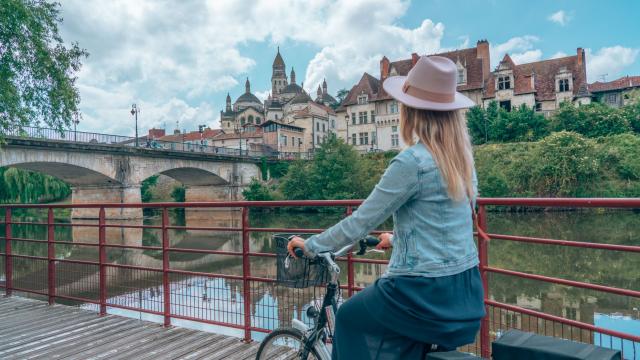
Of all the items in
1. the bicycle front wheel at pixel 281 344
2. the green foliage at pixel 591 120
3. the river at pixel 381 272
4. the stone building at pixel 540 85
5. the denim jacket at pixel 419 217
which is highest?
the stone building at pixel 540 85

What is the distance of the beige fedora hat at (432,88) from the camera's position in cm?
170

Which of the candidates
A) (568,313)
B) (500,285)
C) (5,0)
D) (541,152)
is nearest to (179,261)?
(5,0)

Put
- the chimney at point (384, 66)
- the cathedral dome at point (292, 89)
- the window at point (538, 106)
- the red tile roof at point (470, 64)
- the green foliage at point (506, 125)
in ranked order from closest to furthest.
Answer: the green foliage at point (506, 125), the window at point (538, 106), the red tile roof at point (470, 64), the chimney at point (384, 66), the cathedral dome at point (292, 89)

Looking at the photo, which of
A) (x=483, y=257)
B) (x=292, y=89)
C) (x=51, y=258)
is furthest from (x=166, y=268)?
(x=292, y=89)

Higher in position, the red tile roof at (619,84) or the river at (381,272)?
the red tile roof at (619,84)

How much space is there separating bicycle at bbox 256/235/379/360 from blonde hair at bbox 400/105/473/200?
24.3 inches

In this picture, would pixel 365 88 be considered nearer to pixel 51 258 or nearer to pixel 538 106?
pixel 538 106

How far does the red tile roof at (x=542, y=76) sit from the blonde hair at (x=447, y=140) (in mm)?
41452

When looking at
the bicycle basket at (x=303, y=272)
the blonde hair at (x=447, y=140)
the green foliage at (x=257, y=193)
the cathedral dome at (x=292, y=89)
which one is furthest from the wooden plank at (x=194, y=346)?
the cathedral dome at (x=292, y=89)

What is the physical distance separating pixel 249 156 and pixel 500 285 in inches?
1448

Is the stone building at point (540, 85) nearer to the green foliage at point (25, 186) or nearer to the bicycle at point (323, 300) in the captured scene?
the green foliage at point (25, 186)

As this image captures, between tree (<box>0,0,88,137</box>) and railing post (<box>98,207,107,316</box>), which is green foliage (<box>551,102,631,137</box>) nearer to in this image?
tree (<box>0,0,88,137</box>)

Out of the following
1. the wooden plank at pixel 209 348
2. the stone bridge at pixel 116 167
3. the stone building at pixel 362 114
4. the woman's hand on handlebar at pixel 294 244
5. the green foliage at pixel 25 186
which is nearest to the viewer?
the woman's hand on handlebar at pixel 294 244

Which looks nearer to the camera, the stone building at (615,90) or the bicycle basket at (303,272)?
the bicycle basket at (303,272)
